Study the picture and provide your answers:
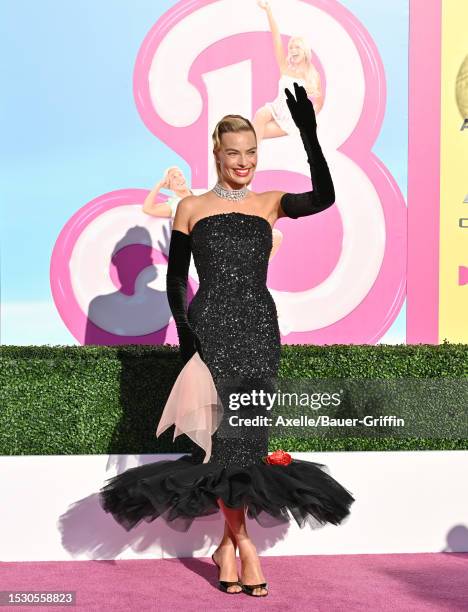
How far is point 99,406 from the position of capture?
4875 mm

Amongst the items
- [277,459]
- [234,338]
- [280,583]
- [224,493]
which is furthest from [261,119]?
[280,583]

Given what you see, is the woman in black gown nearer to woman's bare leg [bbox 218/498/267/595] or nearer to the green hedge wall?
woman's bare leg [bbox 218/498/267/595]

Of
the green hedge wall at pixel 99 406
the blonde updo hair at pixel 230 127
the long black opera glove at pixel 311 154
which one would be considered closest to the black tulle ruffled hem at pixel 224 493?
the green hedge wall at pixel 99 406

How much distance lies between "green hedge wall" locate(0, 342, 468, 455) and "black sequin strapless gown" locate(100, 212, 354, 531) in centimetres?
78

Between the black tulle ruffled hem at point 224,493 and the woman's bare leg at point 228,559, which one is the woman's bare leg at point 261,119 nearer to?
the black tulle ruffled hem at point 224,493

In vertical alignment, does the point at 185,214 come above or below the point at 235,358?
above

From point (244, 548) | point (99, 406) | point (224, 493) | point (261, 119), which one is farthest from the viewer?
point (261, 119)

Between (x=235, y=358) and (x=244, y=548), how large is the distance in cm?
84

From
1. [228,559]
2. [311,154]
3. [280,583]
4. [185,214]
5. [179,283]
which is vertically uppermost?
[311,154]

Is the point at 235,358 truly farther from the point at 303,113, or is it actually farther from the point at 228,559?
the point at 303,113

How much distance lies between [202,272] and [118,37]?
2941 mm

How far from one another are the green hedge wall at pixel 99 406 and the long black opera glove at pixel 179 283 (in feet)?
3.10

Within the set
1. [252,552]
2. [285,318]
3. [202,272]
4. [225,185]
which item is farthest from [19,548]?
[285,318]

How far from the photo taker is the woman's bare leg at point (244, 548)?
3.86m
